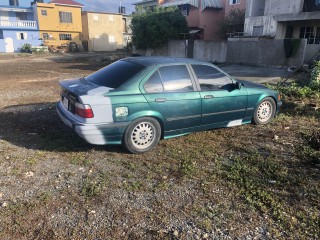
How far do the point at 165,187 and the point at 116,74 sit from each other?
85.5 inches

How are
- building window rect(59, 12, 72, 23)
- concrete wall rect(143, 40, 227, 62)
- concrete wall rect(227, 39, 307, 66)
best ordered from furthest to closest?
building window rect(59, 12, 72, 23), concrete wall rect(143, 40, 227, 62), concrete wall rect(227, 39, 307, 66)

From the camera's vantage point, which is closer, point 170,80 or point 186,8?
point 170,80

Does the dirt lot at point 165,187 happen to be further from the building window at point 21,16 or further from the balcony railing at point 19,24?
the building window at point 21,16

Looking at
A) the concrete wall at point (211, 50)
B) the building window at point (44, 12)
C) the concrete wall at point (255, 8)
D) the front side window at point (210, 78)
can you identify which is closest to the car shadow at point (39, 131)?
the front side window at point (210, 78)

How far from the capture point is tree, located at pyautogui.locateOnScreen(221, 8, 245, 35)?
25.6m

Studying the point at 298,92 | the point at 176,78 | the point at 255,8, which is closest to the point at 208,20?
the point at 255,8

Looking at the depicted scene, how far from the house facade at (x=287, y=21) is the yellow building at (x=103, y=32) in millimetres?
27075

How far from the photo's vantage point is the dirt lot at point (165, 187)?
288 cm

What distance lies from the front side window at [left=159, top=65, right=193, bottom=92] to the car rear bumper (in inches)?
39.3

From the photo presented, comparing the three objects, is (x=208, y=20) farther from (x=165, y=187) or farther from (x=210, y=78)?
(x=165, y=187)

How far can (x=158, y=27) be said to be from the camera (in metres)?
24.8

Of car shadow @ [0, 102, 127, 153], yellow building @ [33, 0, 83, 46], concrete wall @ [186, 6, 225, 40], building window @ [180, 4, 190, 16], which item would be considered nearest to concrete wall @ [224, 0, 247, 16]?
concrete wall @ [186, 6, 225, 40]

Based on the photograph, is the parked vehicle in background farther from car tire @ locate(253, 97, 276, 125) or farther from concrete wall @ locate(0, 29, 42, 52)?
concrete wall @ locate(0, 29, 42, 52)

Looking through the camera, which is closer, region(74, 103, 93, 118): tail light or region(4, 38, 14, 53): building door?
region(74, 103, 93, 118): tail light
